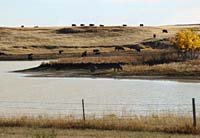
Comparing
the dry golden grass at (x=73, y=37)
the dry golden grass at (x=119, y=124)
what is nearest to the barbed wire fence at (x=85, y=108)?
the dry golden grass at (x=119, y=124)

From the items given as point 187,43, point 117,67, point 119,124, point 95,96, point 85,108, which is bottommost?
point 95,96

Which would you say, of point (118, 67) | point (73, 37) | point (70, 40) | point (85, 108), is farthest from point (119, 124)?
point (73, 37)

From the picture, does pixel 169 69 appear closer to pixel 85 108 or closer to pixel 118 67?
pixel 118 67

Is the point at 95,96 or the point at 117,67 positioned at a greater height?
the point at 117,67

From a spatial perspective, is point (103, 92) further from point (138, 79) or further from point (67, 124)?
point (67, 124)

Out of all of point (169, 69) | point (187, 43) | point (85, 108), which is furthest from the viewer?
point (187, 43)

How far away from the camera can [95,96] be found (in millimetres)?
36062

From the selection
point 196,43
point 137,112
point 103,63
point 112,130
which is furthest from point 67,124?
point 196,43

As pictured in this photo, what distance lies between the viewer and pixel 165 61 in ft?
198

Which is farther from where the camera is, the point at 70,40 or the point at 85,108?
the point at 70,40

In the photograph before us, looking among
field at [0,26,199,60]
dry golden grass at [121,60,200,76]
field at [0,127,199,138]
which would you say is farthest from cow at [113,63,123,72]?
field at [0,127,199,138]

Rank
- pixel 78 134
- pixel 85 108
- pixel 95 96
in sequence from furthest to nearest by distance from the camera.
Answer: pixel 95 96
pixel 85 108
pixel 78 134

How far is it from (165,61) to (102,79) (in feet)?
36.5

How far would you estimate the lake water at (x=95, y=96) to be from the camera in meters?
27.2
